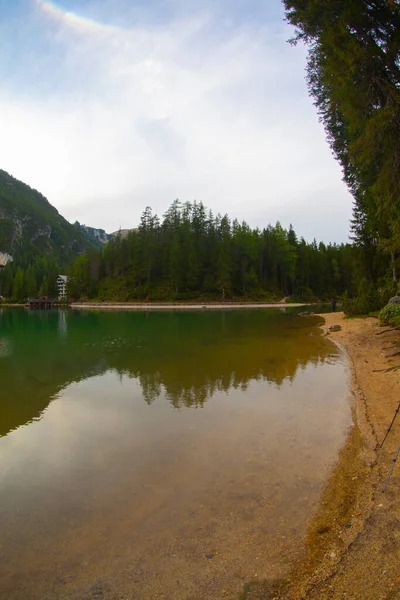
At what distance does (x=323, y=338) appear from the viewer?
95.1 ft

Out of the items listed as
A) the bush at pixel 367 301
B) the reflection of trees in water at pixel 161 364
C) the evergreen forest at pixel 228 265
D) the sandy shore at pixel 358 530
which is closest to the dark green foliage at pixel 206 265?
the evergreen forest at pixel 228 265

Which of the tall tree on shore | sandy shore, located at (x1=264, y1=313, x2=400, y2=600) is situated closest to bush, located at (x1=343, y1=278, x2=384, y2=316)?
the tall tree on shore

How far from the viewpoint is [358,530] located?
4.96 meters

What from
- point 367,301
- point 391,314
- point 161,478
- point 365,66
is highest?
point 365,66

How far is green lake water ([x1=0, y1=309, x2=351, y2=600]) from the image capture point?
185 inches

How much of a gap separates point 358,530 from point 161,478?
396cm

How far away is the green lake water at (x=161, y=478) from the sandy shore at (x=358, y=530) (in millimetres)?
275

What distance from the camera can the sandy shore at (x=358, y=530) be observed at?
154 inches

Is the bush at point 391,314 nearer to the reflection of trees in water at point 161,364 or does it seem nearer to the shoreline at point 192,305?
the reflection of trees in water at point 161,364

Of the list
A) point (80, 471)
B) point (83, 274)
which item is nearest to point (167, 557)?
point (80, 471)

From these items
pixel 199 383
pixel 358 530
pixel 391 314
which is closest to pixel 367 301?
pixel 391 314

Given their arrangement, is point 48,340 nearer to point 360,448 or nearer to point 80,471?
point 80,471

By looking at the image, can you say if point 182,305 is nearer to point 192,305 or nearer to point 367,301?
point 192,305

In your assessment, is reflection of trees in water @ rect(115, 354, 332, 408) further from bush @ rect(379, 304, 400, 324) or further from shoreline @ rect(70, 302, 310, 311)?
shoreline @ rect(70, 302, 310, 311)
